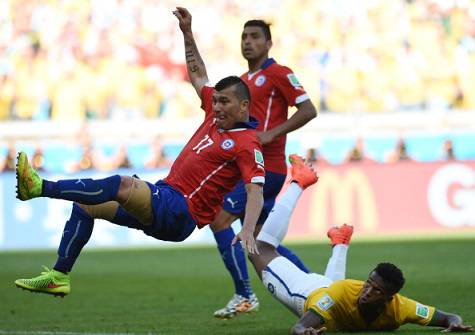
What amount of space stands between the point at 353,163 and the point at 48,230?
6.04 m

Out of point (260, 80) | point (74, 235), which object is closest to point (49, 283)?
point (74, 235)

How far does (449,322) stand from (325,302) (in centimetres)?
82

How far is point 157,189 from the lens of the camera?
665cm

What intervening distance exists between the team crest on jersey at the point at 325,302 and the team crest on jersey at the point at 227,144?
1273 mm

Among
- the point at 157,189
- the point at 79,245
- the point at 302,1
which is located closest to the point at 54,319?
the point at 79,245

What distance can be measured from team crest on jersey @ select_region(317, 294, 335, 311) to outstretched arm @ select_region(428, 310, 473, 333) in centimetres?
68

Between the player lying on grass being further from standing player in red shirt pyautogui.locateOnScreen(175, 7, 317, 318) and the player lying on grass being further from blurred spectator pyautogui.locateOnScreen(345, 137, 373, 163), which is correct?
blurred spectator pyautogui.locateOnScreen(345, 137, 373, 163)

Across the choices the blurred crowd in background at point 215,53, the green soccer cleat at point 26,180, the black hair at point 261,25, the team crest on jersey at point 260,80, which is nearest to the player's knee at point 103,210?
the green soccer cleat at point 26,180

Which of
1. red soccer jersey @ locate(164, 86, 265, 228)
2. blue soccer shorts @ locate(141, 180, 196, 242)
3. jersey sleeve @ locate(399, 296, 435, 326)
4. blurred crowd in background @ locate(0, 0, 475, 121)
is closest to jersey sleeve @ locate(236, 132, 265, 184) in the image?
red soccer jersey @ locate(164, 86, 265, 228)

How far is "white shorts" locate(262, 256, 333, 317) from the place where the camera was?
6656 millimetres

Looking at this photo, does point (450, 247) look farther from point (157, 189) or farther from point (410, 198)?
point (157, 189)

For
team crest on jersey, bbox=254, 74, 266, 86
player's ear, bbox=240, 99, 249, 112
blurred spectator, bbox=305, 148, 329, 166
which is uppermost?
team crest on jersey, bbox=254, 74, 266, 86

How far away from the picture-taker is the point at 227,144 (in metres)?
6.79

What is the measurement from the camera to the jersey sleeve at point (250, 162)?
6583 mm
